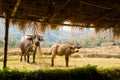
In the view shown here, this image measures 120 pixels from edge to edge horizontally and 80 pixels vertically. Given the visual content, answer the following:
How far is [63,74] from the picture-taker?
20.4ft

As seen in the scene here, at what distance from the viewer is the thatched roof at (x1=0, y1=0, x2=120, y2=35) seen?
17.1ft

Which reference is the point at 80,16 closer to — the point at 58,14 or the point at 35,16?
the point at 58,14

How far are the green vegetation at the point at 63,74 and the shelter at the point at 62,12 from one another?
1.54ft

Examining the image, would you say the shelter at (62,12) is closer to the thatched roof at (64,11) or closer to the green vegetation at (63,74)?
the thatched roof at (64,11)

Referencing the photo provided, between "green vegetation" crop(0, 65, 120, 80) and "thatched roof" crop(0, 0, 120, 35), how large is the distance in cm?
113

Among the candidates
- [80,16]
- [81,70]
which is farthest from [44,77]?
[80,16]

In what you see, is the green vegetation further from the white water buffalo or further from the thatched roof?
the white water buffalo

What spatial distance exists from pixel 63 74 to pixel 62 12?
142cm

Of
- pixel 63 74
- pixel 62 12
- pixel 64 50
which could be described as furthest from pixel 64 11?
pixel 64 50

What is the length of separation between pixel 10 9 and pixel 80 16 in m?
1.66

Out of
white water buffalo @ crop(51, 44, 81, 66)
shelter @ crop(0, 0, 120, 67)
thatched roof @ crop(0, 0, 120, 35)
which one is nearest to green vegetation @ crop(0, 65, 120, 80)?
shelter @ crop(0, 0, 120, 67)

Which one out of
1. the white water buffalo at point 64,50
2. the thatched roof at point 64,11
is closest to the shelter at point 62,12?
the thatched roof at point 64,11

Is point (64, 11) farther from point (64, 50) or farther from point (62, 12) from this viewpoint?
point (64, 50)

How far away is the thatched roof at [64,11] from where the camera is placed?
Result: 520cm
